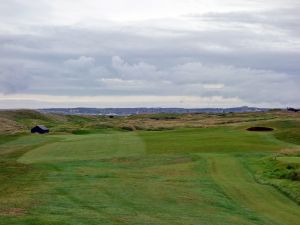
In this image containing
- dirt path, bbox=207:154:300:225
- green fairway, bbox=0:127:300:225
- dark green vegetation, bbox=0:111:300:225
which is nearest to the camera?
green fairway, bbox=0:127:300:225

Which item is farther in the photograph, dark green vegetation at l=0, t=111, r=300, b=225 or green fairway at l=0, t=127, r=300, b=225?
dark green vegetation at l=0, t=111, r=300, b=225

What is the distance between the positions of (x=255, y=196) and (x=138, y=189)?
620 centimetres

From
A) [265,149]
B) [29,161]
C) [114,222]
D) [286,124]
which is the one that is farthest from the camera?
[286,124]

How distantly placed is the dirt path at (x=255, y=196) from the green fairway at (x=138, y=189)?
4 centimetres

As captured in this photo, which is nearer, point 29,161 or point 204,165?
point 204,165

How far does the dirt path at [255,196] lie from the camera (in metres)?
25.0

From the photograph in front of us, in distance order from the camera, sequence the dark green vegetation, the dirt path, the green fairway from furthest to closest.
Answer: the dirt path, the dark green vegetation, the green fairway

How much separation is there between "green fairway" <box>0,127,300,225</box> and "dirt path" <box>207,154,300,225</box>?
1.7 inches

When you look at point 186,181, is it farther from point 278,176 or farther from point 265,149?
point 265,149

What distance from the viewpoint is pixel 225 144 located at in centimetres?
6034

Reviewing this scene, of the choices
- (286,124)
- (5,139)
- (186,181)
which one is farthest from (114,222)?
(286,124)

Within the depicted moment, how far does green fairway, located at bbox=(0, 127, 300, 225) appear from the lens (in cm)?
2269

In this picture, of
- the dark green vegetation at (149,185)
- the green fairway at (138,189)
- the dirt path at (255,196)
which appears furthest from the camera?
the dirt path at (255,196)

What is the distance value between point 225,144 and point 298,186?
28015 mm
